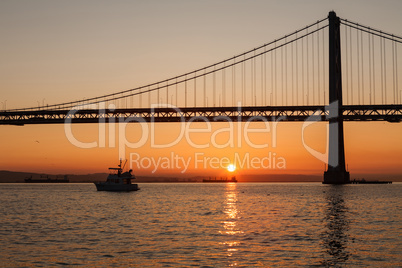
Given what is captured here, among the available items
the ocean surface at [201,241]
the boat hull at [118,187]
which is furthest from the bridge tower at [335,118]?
the ocean surface at [201,241]

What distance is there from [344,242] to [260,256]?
256 inches

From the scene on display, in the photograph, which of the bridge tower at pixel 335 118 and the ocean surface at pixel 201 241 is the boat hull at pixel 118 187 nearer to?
the bridge tower at pixel 335 118

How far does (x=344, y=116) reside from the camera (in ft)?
317

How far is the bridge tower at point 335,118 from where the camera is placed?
96.8 metres

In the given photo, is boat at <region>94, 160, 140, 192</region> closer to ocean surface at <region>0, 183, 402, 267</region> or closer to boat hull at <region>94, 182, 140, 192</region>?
boat hull at <region>94, 182, 140, 192</region>

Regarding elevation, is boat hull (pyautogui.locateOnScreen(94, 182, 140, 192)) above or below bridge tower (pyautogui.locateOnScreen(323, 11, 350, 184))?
below

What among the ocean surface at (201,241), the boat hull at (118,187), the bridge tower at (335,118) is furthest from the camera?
the boat hull at (118,187)

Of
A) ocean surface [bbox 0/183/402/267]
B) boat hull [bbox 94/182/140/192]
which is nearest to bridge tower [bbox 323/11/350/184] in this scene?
boat hull [bbox 94/182/140/192]

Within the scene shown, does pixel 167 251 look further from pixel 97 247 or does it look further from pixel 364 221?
pixel 364 221

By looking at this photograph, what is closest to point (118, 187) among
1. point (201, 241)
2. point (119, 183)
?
point (119, 183)

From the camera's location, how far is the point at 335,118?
9662 cm

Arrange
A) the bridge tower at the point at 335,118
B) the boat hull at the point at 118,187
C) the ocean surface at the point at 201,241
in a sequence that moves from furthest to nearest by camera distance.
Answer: the boat hull at the point at 118,187
the bridge tower at the point at 335,118
the ocean surface at the point at 201,241

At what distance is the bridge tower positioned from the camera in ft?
317

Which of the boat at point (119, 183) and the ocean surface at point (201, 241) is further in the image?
the boat at point (119, 183)
